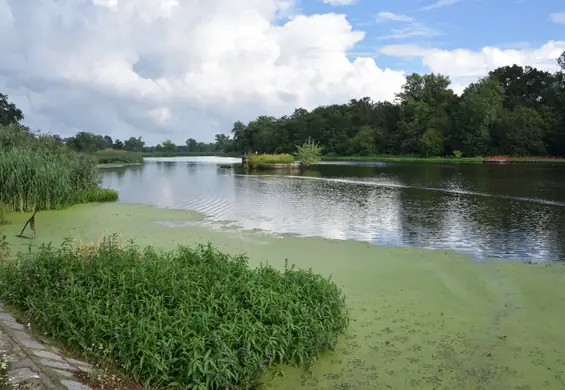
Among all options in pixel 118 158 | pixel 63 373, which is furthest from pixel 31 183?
pixel 118 158

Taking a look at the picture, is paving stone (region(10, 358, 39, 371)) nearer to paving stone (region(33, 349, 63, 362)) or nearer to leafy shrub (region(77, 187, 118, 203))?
paving stone (region(33, 349, 63, 362))

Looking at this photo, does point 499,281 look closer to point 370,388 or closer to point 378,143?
point 370,388

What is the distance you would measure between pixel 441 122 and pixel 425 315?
78.0 m

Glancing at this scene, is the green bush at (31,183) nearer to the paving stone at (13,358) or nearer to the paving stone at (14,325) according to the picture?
the paving stone at (14,325)

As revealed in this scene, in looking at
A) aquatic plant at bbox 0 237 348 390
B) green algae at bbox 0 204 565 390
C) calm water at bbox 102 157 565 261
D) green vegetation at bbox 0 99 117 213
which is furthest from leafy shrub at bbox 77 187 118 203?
aquatic plant at bbox 0 237 348 390

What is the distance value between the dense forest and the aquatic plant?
48.6m

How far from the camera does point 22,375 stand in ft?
11.8

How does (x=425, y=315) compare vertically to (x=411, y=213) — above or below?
below

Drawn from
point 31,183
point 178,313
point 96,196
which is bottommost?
point 178,313

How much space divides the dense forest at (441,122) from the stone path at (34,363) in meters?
49.9

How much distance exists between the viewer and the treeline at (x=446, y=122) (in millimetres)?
68062

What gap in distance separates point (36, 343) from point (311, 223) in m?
10.7

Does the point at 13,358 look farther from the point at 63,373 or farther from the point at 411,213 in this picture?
the point at 411,213

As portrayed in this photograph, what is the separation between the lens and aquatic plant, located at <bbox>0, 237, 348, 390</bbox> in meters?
4.20
